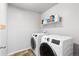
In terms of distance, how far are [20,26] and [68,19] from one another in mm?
638

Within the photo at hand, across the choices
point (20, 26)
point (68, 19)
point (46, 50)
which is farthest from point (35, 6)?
point (46, 50)

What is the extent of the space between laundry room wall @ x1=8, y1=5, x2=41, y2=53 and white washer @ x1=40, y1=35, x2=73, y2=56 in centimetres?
21

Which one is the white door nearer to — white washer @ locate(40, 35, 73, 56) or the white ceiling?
the white ceiling

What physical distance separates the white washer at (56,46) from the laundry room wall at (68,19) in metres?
0.08

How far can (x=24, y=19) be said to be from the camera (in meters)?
0.80

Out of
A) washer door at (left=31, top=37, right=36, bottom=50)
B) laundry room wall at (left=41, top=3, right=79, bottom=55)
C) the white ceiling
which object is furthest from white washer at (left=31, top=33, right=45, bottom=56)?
the white ceiling

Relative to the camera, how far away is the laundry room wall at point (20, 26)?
755mm

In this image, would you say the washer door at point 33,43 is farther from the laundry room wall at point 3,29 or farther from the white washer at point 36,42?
the laundry room wall at point 3,29

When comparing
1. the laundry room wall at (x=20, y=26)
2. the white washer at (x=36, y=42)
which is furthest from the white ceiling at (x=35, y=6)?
the white washer at (x=36, y=42)

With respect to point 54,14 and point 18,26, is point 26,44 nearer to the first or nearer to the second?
point 18,26

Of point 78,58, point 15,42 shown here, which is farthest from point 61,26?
point 15,42

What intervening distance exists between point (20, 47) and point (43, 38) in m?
0.34

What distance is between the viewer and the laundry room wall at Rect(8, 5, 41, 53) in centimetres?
76

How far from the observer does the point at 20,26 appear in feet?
2.61
